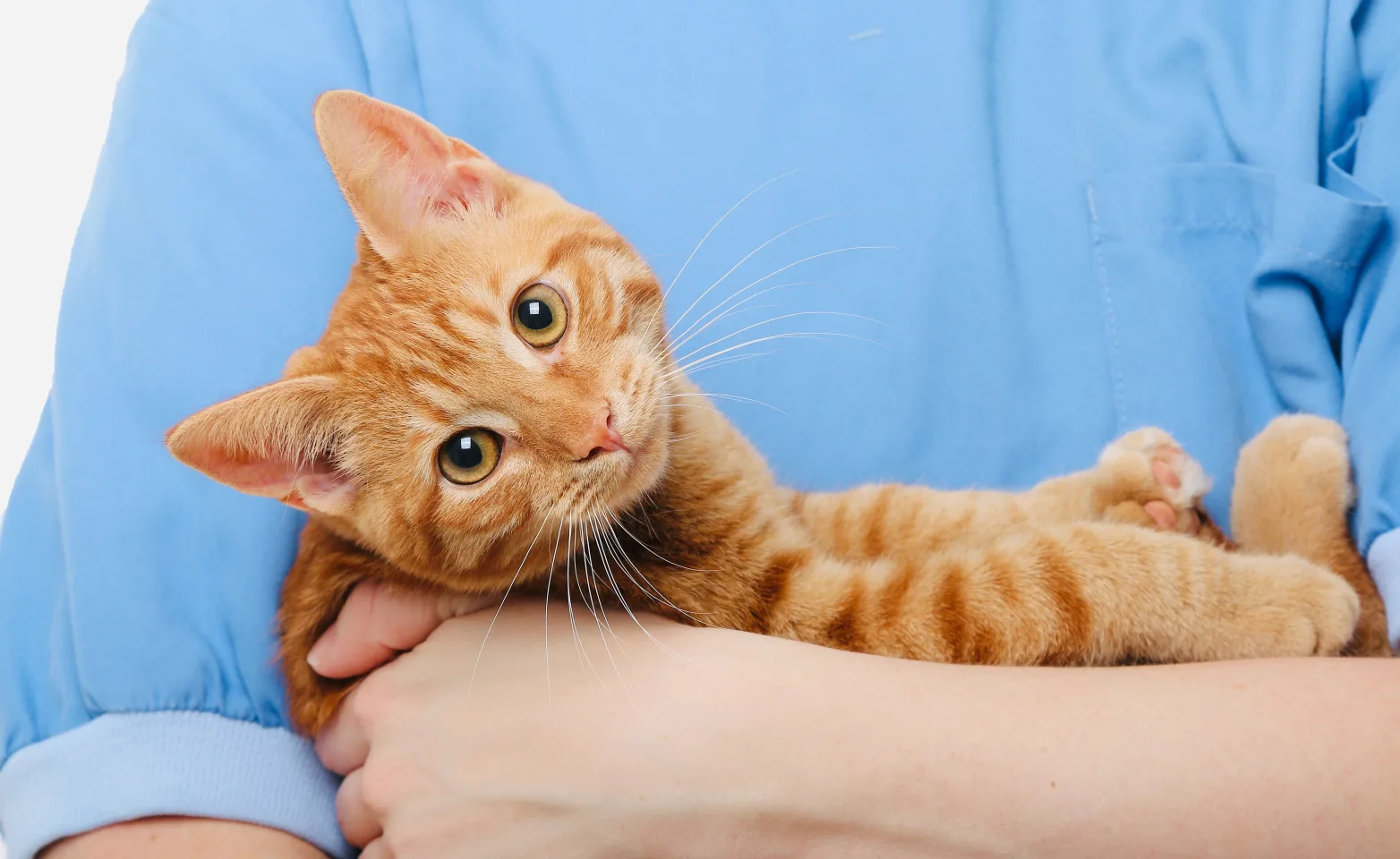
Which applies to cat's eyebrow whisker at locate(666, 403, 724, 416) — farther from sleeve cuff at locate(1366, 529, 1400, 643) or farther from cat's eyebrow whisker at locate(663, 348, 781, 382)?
sleeve cuff at locate(1366, 529, 1400, 643)

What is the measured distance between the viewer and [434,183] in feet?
4.28

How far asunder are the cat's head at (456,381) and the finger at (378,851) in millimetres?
345

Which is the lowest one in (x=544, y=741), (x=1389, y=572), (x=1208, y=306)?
(x=544, y=741)

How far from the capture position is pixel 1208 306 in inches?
56.7

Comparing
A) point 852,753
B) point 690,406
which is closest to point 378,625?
point 690,406

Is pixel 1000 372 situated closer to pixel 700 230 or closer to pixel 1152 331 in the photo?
pixel 1152 331

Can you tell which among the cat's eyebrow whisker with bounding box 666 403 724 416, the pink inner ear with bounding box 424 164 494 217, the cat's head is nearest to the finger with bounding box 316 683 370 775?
the cat's head

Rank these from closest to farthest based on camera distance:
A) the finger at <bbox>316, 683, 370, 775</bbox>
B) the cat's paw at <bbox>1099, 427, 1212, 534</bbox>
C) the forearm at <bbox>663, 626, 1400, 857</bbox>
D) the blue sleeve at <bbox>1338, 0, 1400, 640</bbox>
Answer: the forearm at <bbox>663, 626, 1400, 857</bbox>
the blue sleeve at <bbox>1338, 0, 1400, 640</bbox>
the finger at <bbox>316, 683, 370, 775</bbox>
the cat's paw at <bbox>1099, 427, 1212, 534</bbox>

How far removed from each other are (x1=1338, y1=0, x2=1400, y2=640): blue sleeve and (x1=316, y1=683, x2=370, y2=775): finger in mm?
1323

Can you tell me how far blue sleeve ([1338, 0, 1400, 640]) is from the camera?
1.14 meters

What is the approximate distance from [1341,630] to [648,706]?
0.90 meters

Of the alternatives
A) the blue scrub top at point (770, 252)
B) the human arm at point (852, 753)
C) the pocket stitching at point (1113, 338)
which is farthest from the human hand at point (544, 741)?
the pocket stitching at point (1113, 338)

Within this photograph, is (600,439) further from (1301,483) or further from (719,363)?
(1301,483)

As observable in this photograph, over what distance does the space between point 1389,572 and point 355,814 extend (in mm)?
1356
